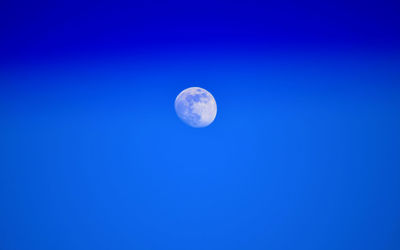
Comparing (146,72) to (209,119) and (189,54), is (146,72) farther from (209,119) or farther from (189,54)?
(209,119)

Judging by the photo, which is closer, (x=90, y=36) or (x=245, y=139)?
(x=90, y=36)

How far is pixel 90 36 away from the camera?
2008 millimetres

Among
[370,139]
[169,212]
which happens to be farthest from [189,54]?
[370,139]

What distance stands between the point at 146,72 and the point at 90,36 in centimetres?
51

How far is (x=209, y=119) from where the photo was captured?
90.9 inches

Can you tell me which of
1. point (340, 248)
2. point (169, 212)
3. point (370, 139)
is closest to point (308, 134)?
point (370, 139)

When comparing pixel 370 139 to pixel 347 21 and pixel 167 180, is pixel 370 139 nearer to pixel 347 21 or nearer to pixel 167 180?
pixel 347 21

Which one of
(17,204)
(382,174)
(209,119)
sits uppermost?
(209,119)

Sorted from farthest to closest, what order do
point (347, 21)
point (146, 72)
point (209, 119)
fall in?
point (209, 119) → point (146, 72) → point (347, 21)

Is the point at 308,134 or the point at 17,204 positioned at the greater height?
the point at 308,134

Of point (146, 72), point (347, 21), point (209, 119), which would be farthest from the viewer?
point (209, 119)

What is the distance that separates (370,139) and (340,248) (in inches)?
39.5

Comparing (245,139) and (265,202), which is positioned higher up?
(245,139)

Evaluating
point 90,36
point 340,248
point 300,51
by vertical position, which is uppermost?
point 90,36
